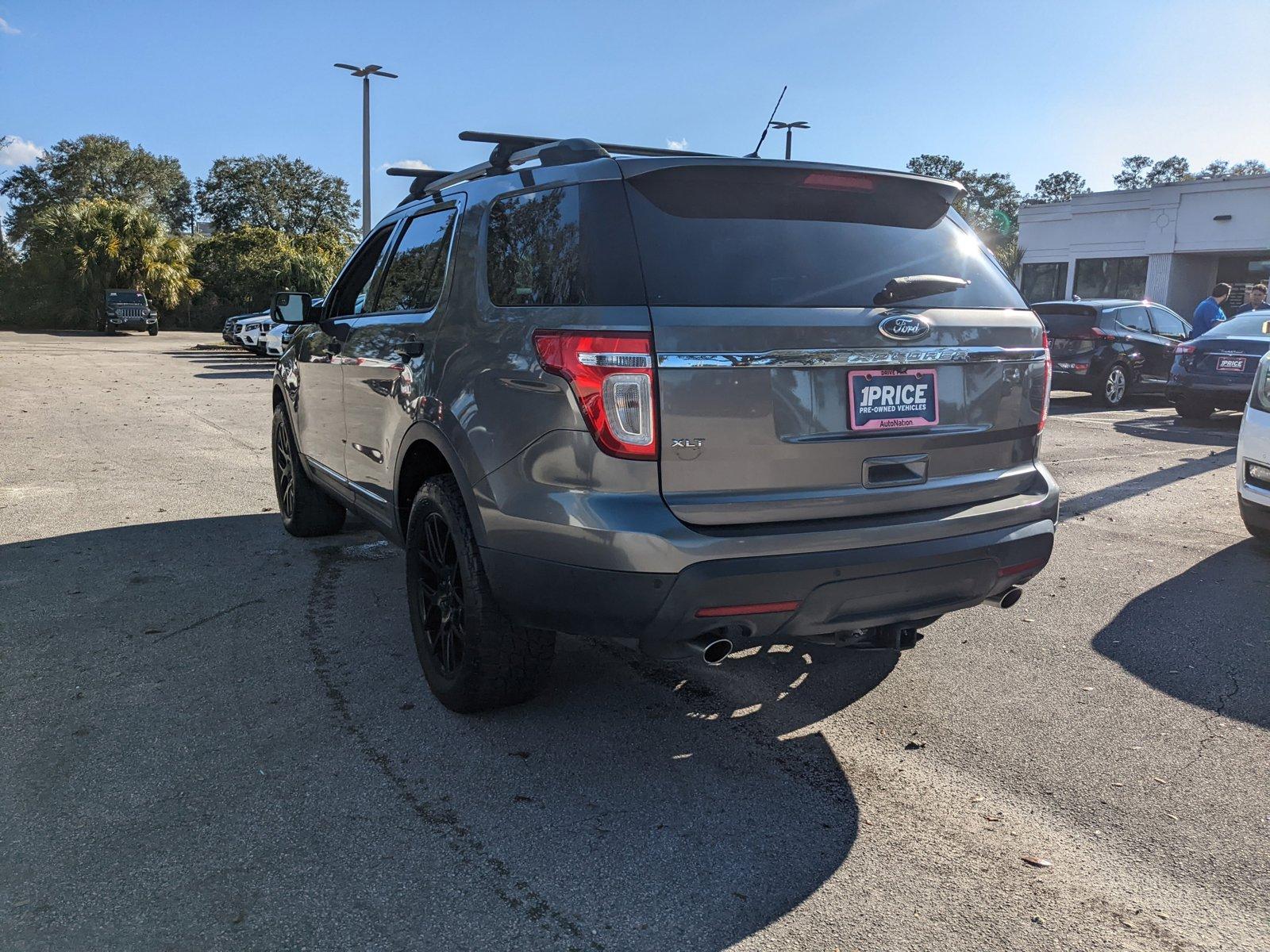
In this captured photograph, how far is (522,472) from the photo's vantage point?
2.96m

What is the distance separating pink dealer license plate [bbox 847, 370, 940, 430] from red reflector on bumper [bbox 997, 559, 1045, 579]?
56cm

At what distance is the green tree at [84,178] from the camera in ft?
220

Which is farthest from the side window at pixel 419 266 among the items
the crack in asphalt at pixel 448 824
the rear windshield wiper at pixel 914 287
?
the rear windshield wiper at pixel 914 287

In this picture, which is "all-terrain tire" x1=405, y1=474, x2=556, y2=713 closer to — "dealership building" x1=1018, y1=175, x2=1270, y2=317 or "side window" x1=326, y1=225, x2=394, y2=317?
"side window" x1=326, y1=225, x2=394, y2=317

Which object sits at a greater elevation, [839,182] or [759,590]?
[839,182]

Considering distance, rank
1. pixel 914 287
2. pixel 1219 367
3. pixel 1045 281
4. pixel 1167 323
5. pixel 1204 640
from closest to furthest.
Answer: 1. pixel 914 287
2. pixel 1204 640
3. pixel 1219 367
4. pixel 1167 323
5. pixel 1045 281

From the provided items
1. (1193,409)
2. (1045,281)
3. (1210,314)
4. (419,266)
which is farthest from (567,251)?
(1045,281)

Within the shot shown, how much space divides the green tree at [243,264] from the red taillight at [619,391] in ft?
140

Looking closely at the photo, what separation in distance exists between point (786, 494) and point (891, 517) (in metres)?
0.39

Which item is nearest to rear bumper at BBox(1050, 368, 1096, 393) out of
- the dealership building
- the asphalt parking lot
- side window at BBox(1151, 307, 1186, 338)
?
side window at BBox(1151, 307, 1186, 338)

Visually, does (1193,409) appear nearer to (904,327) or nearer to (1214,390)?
(1214,390)

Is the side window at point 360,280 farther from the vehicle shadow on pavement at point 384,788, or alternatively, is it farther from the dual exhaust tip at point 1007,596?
the dual exhaust tip at point 1007,596

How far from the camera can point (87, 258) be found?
39656 mm

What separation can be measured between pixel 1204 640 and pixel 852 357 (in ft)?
9.11
